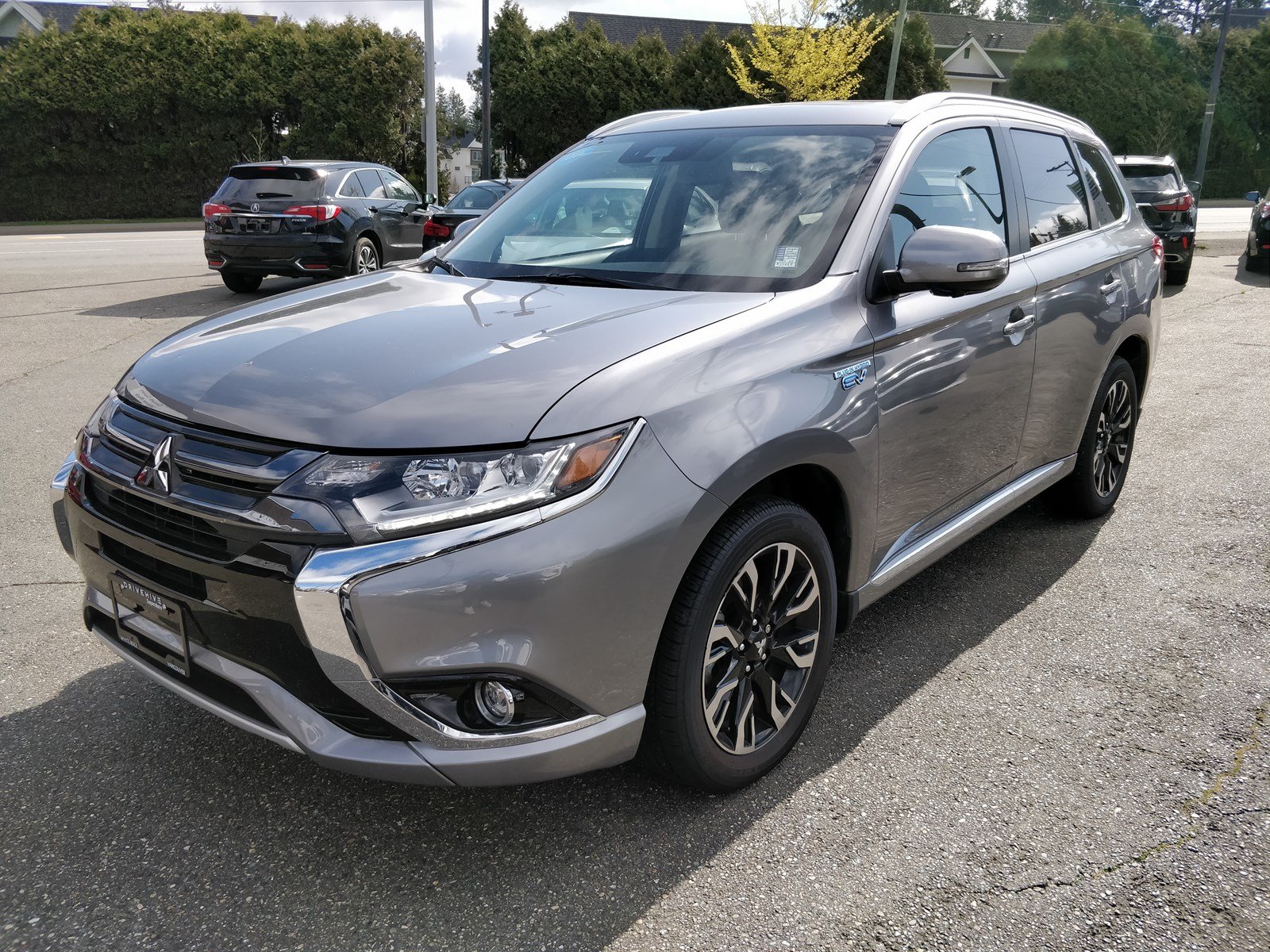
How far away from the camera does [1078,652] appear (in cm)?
367

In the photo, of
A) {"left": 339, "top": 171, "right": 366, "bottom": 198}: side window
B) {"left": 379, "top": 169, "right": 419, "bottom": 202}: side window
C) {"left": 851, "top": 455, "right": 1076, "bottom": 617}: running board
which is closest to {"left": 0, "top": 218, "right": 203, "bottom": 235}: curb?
{"left": 379, "top": 169, "right": 419, "bottom": 202}: side window

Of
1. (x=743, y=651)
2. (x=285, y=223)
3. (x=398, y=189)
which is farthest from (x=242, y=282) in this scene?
(x=743, y=651)

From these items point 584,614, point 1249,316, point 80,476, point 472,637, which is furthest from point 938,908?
point 1249,316

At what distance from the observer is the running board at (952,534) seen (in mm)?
3207

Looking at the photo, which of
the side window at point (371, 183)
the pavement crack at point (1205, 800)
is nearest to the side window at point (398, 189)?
the side window at point (371, 183)

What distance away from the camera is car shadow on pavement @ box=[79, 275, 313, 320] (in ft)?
36.6

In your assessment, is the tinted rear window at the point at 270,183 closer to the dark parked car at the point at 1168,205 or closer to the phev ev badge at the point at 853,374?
the dark parked car at the point at 1168,205

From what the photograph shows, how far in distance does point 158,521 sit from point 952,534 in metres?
2.49

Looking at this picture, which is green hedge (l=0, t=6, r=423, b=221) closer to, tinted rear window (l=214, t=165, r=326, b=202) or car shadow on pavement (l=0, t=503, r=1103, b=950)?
tinted rear window (l=214, t=165, r=326, b=202)

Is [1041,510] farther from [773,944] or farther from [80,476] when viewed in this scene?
[80,476]

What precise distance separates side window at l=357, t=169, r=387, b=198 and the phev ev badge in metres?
11.4

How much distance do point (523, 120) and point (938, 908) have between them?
3660 centimetres

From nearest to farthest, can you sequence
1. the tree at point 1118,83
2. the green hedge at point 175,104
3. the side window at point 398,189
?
the side window at point 398,189 → the green hedge at point 175,104 → the tree at point 1118,83

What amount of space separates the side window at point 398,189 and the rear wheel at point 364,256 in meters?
1.05
